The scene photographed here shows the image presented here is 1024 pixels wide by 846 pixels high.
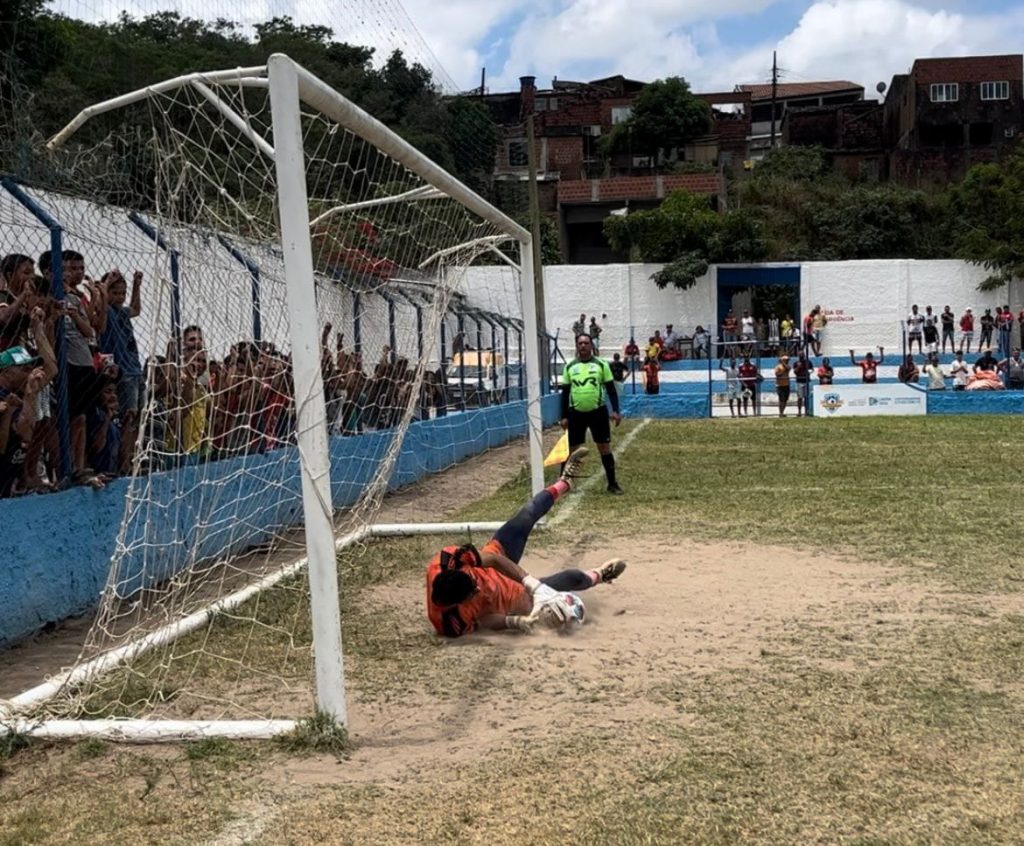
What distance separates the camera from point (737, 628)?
6281 mm

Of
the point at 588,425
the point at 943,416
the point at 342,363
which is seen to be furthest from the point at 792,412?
the point at 342,363

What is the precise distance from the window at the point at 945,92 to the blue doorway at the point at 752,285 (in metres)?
19.9

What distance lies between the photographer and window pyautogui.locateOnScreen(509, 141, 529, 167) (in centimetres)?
5524

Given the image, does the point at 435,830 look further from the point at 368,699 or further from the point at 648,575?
the point at 648,575

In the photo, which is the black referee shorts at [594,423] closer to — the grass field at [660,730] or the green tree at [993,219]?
the grass field at [660,730]

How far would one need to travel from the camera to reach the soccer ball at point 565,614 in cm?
631

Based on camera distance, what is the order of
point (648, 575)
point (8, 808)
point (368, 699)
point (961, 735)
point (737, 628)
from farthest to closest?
1. point (648, 575)
2. point (737, 628)
3. point (368, 699)
4. point (961, 735)
5. point (8, 808)

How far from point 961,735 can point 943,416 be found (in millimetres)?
21357

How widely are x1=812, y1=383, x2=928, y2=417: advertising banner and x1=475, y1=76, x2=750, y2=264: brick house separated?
50.6 ft

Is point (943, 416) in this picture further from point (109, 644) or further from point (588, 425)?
point (109, 644)

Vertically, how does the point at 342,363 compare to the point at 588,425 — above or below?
above

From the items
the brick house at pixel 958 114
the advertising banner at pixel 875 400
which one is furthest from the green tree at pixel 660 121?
the advertising banner at pixel 875 400

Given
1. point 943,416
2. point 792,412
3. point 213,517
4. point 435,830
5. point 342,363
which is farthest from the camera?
point 792,412

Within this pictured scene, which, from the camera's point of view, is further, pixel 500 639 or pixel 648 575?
pixel 648 575
